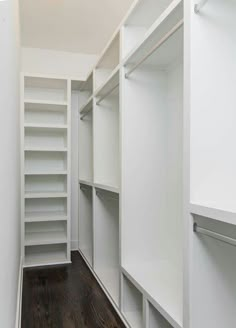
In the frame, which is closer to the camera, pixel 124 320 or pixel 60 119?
pixel 124 320

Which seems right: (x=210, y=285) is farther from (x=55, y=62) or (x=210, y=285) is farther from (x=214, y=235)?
(x=55, y=62)

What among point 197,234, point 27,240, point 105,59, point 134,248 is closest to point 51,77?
point 105,59

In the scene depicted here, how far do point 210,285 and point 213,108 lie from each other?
29.5 inches

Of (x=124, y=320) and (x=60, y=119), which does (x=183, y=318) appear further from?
(x=60, y=119)

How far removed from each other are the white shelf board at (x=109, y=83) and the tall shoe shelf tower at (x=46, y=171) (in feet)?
2.51

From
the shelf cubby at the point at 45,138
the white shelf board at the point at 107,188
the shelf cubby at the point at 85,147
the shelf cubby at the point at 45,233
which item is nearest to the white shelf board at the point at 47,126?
the shelf cubby at the point at 45,138

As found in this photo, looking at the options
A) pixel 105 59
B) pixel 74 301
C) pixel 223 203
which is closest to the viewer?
pixel 223 203

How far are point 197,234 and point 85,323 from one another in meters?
1.38

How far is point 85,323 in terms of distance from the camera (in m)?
2.23

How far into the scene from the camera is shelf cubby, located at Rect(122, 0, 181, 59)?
76.4 inches

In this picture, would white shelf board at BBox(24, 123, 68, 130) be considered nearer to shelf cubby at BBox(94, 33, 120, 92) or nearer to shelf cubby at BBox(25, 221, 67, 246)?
shelf cubby at BBox(94, 33, 120, 92)

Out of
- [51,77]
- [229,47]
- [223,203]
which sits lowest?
[223,203]

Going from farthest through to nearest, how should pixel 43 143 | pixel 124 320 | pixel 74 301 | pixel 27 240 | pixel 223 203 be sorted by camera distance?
pixel 43 143
pixel 27 240
pixel 74 301
pixel 124 320
pixel 223 203

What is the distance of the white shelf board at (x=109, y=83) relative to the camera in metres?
2.45
